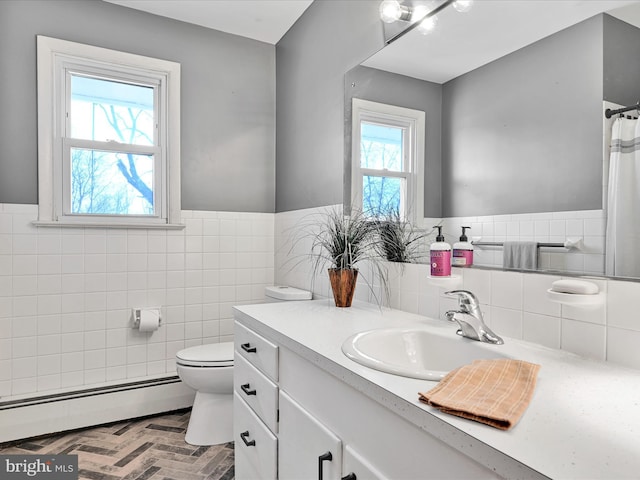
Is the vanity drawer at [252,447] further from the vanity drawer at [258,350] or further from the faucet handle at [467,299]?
the faucet handle at [467,299]

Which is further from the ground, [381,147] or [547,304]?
[381,147]

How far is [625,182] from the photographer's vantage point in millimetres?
1013

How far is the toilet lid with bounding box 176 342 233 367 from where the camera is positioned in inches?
86.0

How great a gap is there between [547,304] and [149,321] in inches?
86.1

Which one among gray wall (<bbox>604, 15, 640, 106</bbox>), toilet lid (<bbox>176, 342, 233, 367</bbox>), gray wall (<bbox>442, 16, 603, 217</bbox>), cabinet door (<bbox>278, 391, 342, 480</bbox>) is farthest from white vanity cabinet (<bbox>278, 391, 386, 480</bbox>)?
gray wall (<bbox>604, 15, 640, 106</bbox>)

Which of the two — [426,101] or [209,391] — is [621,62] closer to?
[426,101]

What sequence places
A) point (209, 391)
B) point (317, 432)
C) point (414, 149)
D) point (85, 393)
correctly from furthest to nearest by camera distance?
point (85, 393)
point (209, 391)
point (414, 149)
point (317, 432)

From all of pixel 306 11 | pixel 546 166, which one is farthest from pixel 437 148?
pixel 306 11

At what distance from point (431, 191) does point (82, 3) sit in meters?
2.36

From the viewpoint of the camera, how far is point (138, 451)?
2143 millimetres

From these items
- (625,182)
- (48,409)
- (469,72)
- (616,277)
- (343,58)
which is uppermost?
(343,58)

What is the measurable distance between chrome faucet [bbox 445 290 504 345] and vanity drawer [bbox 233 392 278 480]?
71cm

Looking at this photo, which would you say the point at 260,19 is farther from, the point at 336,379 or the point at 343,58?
the point at 336,379

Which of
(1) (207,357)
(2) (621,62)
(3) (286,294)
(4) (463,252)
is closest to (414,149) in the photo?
(4) (463,252)
